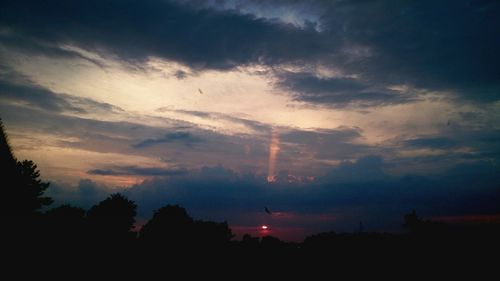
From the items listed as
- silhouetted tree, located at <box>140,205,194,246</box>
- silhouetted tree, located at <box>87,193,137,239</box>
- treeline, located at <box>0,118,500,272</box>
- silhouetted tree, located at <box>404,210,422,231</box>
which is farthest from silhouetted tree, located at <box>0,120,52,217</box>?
silhouetted tree, located at <box>87,193,137,239</box>

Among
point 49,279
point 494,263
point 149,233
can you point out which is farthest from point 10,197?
point 149,233

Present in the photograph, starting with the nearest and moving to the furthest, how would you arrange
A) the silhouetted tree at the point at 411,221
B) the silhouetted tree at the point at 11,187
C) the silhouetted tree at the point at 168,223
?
the silhouetted tree at the point at 11,187 → the silhouetted tree at the point at 411,221 → the silhouetted tree at the point at 168,223

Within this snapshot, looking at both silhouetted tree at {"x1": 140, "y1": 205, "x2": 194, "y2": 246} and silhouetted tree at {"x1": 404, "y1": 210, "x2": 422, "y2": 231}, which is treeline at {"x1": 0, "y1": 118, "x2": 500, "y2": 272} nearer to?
silhouetted tree at {"x1": 404, "y1": 210, "x2": 422, "y2": 231}

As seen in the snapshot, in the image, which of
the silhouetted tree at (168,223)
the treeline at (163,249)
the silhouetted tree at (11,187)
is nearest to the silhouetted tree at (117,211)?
the silhouetted tree at (168,223)

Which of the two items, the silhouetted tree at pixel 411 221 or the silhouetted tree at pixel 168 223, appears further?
the silhouetted tree at pixel 168 223

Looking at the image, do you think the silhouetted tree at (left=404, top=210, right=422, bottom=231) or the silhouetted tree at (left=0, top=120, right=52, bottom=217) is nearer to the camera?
the silhouetted tree at (left=0, top=120, right=52, bottom=217)

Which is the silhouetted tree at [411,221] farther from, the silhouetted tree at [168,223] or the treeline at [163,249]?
the silhouetted tree at [168,223]

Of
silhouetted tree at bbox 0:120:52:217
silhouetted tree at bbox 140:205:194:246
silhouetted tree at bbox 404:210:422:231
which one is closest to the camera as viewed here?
silhouetted tree at bbox 0:120:52:217

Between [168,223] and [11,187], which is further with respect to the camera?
[168,223]

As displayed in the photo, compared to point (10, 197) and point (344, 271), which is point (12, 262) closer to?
point (10, 197)

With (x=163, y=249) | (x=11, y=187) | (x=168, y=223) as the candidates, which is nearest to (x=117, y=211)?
(x=168, y=223)

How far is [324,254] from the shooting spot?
2312cm

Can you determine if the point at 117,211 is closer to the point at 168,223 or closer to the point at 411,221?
the point at 168,223

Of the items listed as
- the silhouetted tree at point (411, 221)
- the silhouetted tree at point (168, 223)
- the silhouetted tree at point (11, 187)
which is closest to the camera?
the silhouetted tree at point (11, 187)
